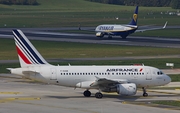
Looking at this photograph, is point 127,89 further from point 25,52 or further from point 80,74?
point 25,52

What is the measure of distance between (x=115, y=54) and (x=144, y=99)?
152 feet

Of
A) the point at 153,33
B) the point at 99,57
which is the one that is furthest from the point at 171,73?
the point at 153,33

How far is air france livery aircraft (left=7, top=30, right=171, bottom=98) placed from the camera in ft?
182

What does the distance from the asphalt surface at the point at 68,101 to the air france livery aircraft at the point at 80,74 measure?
1.41 metres

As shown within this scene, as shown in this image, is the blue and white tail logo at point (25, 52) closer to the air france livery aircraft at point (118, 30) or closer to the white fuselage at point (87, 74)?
the white fuselage at point (87, 74)

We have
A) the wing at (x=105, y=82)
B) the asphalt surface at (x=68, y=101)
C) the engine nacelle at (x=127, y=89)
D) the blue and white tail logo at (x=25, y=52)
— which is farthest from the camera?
the blue and white tail logo at (x=25, y=52)

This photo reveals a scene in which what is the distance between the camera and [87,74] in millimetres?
56156

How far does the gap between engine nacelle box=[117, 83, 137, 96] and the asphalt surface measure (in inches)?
29.0

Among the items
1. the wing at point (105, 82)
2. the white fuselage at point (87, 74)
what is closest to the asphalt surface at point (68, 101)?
the wing at point (105, 82)

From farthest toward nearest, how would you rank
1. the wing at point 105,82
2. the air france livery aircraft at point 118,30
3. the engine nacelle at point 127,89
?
the air france livery aircraft at point 118,30, the engine nacelle at point 127,89, the wing at point 105,82

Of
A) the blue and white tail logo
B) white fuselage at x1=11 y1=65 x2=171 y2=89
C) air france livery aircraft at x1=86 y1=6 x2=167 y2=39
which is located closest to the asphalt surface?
white fuselage at x1=11 y1=65 x2=171 y2=89

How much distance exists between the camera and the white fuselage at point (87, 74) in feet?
182

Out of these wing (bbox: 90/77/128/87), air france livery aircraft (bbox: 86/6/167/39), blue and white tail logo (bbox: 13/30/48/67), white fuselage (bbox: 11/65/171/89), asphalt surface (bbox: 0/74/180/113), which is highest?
air france livery aircraft (bbox: 86/6/167/39)

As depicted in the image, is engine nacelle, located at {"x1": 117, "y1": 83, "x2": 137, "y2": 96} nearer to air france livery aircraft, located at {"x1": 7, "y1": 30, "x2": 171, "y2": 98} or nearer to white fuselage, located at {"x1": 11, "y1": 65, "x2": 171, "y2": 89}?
air france livery aircraft, located at {"x1": 7, "y1": 30, "x2": 171, "y2": 98}
